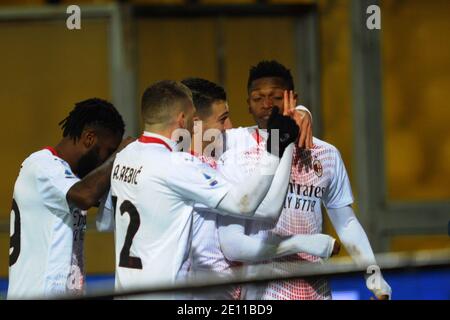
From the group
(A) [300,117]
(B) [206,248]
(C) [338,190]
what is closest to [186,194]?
(B) [206,248]

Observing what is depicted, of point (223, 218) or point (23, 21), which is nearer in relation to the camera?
point (223, 218)

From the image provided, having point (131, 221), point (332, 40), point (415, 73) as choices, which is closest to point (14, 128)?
point (332, 40)

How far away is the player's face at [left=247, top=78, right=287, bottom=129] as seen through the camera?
6.23 metres

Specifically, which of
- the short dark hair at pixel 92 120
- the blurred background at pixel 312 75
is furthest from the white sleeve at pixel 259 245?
the blurred background at pixel 312 75

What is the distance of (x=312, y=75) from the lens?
1086 centimetres

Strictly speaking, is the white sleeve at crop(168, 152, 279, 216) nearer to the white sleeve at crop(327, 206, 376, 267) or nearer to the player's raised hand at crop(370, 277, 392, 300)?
the player's raised hand at crop(370, 277, 392, 300)

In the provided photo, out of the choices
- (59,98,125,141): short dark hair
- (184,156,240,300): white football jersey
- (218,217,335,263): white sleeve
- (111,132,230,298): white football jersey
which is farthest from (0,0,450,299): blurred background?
(111,132,230,298): white football jersey

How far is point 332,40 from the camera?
1079 cm

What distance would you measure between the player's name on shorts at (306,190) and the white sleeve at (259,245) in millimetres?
284

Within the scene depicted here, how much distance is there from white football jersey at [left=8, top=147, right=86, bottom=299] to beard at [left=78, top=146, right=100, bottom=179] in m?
0.11

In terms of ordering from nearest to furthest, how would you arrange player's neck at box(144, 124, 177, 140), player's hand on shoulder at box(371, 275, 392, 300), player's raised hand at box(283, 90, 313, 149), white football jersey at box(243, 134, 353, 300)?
1. player's hand on shoulder at box(371, 275, 392, 300)
2. player's neck at box(144, 124, 177, 140)
3. player's raised hand at box(283, 90, 313, 149)
4. white football jersey at box(243, 134, 353, 300)

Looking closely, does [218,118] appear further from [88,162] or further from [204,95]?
[88,162]
